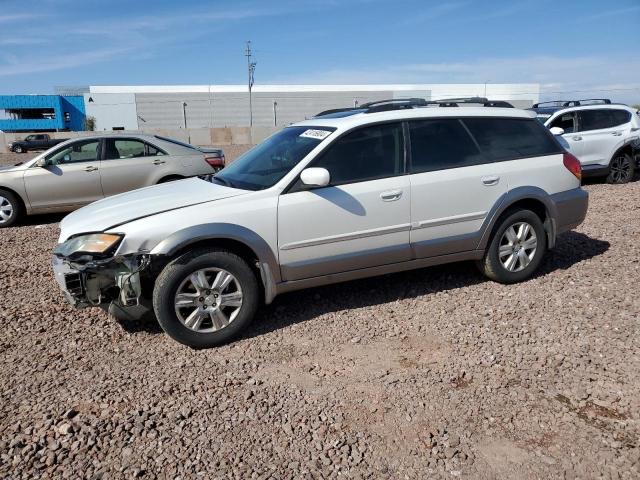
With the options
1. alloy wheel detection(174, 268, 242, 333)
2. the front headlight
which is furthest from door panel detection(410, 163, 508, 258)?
the front headlight

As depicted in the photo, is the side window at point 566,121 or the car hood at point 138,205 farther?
the side window at point 566,121

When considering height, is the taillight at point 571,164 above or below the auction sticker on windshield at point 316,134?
below

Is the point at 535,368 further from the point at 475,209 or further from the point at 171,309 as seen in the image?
the point at 171,309

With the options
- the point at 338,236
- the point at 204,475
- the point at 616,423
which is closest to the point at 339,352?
the point at 338,236

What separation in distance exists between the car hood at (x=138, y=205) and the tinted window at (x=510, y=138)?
7.67 feet

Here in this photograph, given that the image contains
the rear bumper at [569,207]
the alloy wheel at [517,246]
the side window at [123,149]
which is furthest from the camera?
the side window at [123,149]

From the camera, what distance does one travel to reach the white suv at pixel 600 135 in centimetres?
1073

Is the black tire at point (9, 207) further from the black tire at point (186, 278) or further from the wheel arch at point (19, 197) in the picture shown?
the black tire at point (186, 278)

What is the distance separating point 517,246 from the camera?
5.08 meters

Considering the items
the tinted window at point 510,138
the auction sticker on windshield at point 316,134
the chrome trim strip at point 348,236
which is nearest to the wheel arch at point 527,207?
the tinted window at point 510,138

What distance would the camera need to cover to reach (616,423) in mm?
2928

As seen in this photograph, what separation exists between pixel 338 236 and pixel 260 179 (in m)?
0.83

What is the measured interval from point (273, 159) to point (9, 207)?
6087 millimetres

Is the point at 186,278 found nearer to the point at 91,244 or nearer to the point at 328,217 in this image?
the point at 91,244
